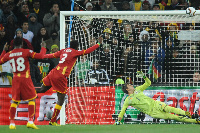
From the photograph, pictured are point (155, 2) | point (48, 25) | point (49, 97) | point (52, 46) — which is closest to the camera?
point (49, 97)

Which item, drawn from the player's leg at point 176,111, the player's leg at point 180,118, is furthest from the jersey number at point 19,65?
the player's leg at point 180,118

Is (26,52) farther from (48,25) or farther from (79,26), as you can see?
(48,25)

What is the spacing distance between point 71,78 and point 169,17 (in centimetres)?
300

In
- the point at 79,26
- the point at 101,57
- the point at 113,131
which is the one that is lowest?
the point at 113,131

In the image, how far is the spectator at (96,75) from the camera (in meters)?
13.3

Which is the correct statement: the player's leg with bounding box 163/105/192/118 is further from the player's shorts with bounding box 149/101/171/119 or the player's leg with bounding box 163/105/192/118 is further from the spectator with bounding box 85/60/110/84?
the spectator with bounding box 85/60/110/84

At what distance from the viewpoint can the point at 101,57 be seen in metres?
13.6

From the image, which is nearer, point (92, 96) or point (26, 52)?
point (26, 52)

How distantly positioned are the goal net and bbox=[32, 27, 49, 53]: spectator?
2057mm

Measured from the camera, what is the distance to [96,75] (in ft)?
44.0

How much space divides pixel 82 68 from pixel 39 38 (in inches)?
114

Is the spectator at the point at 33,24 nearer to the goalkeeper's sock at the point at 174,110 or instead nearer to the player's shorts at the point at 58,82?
the player's shorts at the point at 58,82

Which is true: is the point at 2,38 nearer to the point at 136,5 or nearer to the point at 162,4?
the point at 136,5

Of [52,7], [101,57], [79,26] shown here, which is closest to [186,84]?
[101,57]
